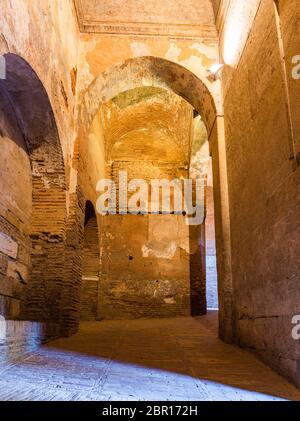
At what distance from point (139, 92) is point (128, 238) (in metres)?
3.89

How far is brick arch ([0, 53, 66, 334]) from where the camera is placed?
458 centimetres

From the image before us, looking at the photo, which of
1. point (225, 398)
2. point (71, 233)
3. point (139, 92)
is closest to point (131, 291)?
point (71, 233)

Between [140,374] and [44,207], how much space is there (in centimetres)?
292

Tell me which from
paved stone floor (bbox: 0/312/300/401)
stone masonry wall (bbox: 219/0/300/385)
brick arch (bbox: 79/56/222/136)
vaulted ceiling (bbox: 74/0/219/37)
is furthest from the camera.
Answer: vaulted ceiling (bbox: 74/0/219/37)

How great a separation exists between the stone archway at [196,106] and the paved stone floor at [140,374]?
739 millimetres

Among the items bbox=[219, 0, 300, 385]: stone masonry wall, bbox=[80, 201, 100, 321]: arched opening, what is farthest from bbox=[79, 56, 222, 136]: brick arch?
bbox=[80, 201, 100, 321]: arched opening

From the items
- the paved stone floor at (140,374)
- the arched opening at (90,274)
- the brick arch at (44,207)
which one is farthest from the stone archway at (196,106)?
the arched opening at (90,274)

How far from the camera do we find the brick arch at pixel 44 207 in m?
4.58

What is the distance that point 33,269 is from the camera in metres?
4.92

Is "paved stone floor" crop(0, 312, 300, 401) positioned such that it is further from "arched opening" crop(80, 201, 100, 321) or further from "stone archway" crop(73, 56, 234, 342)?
"arched opening" crop(80, 201, 100, 321)
